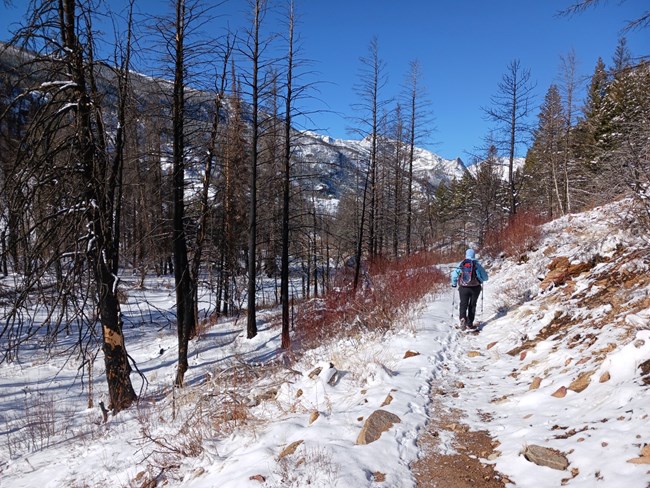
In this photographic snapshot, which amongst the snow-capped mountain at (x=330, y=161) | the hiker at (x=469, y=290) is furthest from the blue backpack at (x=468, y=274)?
the snow-capped mountain at (x=330, y=161)

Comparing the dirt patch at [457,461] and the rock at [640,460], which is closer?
the rock at [640,460]

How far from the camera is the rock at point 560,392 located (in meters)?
3.79

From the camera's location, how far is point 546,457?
110 inches

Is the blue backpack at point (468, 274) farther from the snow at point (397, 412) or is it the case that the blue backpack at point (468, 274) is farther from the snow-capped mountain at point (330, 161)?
the snow-capped mountain at point (330, 161)

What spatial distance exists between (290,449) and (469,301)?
5.62m

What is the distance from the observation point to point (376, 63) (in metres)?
17.5

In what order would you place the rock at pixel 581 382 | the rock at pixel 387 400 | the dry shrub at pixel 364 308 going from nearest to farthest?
the rock at pixel 581 382 → the rock at pixel 387 400 → the dry shrub at pixel 364 308

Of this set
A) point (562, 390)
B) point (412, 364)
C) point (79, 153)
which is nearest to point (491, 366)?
point (412, 364)

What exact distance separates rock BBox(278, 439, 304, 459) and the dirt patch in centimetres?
98

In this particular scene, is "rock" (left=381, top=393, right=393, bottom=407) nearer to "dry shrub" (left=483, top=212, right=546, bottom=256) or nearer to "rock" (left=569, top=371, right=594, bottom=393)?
"rock" (left=569, top=371, right=594, bottom=393)

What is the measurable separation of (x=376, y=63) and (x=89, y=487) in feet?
58.8

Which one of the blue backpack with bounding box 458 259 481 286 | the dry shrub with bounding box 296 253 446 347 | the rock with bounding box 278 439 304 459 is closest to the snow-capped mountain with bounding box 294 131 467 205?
the dry shrub with bounding box 296 253 446 347

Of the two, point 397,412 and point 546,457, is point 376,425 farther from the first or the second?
point 546,457

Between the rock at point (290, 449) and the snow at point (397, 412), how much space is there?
4 centimetres
